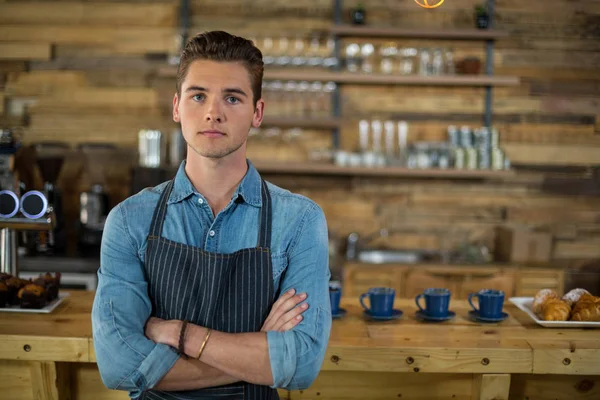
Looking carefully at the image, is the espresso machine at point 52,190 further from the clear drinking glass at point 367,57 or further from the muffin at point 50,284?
the clear drinking glass at point 367,57

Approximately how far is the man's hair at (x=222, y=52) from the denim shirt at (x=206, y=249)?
257 mm

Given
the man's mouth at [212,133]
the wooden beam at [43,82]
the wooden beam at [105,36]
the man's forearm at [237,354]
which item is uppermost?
the wooden beam at [105,36]

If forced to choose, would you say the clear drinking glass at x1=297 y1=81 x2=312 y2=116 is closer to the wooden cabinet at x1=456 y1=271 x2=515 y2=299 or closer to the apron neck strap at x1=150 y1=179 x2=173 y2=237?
the wooden cabinet at x1=456 y1=271 x2=515 y2=299

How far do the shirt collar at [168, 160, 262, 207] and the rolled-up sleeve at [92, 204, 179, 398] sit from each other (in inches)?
5.9

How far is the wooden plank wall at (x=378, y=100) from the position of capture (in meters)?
5.09

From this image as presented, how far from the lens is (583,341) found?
7.79 ft

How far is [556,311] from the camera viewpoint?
253 centimetres

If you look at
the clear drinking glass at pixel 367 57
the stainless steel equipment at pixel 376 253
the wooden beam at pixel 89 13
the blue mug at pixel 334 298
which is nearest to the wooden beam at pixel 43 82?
the wooden beam at pixel 89 13

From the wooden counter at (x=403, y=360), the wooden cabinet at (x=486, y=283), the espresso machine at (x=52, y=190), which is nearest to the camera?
the wooden counter at (x=403, y=360)

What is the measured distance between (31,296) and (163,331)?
1.04 meters

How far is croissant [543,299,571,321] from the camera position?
8.29 feet

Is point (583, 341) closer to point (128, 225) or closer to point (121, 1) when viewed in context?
point (128, 225)

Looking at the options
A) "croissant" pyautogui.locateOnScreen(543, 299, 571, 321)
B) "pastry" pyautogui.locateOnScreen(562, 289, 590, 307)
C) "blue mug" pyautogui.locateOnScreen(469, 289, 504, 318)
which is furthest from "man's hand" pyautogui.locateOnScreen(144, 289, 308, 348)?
"pastry" pyautogui.locateOnScreen(562, 289, 590, 307)

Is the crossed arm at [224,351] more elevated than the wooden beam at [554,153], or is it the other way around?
the wooden beam at [554,153]
